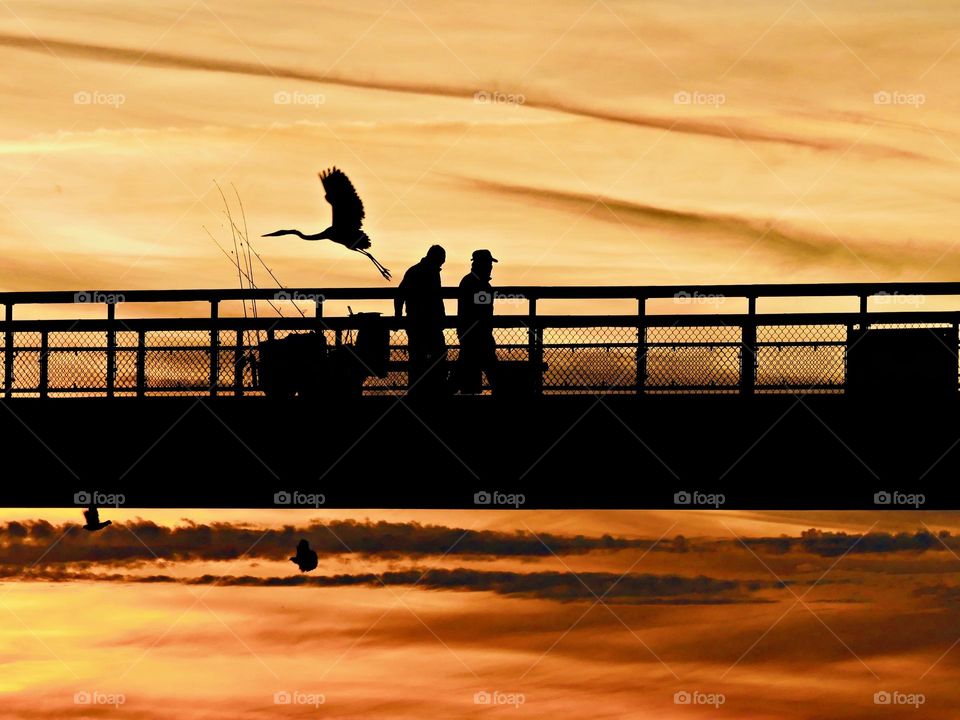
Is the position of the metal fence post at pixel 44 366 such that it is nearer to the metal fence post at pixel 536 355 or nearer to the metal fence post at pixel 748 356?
the metal fence post at pixel 536 355

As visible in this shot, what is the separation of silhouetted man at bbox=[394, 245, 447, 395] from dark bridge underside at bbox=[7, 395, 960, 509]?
1.74 ft

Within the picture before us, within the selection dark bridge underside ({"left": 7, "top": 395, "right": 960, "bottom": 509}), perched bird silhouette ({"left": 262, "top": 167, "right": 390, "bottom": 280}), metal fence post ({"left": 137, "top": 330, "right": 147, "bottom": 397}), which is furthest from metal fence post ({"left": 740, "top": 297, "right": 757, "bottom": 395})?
metal fence post ({"left": 137, "top": 330, "right": 147, "bottom": 397})

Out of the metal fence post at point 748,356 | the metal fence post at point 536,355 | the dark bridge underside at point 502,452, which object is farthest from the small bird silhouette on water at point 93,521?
the metal fence post at point 748,356

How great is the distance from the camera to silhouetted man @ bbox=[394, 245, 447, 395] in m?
14.0

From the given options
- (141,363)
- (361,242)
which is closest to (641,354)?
(361,242)

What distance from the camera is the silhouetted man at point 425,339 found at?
14.0 meters

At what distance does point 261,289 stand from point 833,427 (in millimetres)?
6036

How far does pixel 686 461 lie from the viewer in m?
13.0

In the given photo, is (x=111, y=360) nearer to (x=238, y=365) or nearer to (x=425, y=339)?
(x=238, y=365)

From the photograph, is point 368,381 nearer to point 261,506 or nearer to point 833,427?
point 261,506

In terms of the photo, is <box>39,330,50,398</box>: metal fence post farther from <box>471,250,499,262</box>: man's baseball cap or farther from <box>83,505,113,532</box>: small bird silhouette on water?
<box>471,250,499,262</box>: man's baseball cap

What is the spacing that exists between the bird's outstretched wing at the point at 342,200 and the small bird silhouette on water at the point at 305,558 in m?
3.35

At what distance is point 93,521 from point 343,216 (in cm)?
405

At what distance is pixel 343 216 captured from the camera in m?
15.4
